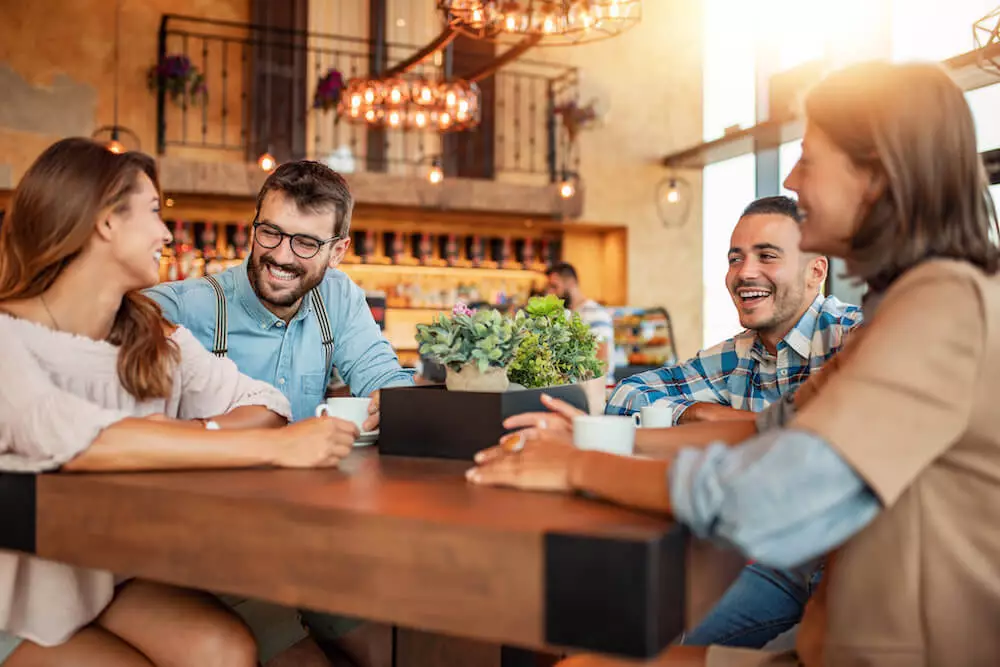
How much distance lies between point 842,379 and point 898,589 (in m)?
0.29

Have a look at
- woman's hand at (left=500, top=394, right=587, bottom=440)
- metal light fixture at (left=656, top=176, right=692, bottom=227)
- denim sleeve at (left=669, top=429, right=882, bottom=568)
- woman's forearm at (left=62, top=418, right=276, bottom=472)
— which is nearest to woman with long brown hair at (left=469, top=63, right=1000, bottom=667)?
denim sleeve at (left=669, top=429, right=882, bottom=568)

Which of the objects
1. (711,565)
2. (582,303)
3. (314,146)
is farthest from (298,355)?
(314,146)

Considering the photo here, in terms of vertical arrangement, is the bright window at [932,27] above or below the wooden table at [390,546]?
above

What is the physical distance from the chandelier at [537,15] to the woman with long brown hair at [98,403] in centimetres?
369

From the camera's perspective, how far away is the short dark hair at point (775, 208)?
255 centimetres

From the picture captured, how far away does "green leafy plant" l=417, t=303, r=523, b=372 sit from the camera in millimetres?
1730

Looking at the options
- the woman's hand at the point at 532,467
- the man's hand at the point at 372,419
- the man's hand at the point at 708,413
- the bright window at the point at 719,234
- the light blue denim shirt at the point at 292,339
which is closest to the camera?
the woman's hand at the point at 532,467

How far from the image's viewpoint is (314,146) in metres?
9.38

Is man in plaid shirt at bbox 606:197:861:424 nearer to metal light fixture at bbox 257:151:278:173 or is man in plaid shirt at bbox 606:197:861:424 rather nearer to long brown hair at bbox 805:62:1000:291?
long brown hair at bbox 805:62:1000:291

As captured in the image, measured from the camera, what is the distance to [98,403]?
5.47 ft

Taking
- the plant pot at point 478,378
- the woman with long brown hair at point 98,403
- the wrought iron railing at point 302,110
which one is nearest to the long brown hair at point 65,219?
the woman with long brown hair at point 98,403

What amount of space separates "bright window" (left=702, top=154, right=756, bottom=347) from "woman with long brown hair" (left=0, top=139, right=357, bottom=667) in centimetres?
866

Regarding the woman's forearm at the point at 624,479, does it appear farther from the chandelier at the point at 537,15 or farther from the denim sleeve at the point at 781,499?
the chandelier at the point at 537,15

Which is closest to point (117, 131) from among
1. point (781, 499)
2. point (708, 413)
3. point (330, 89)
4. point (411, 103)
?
point (330, 89)
